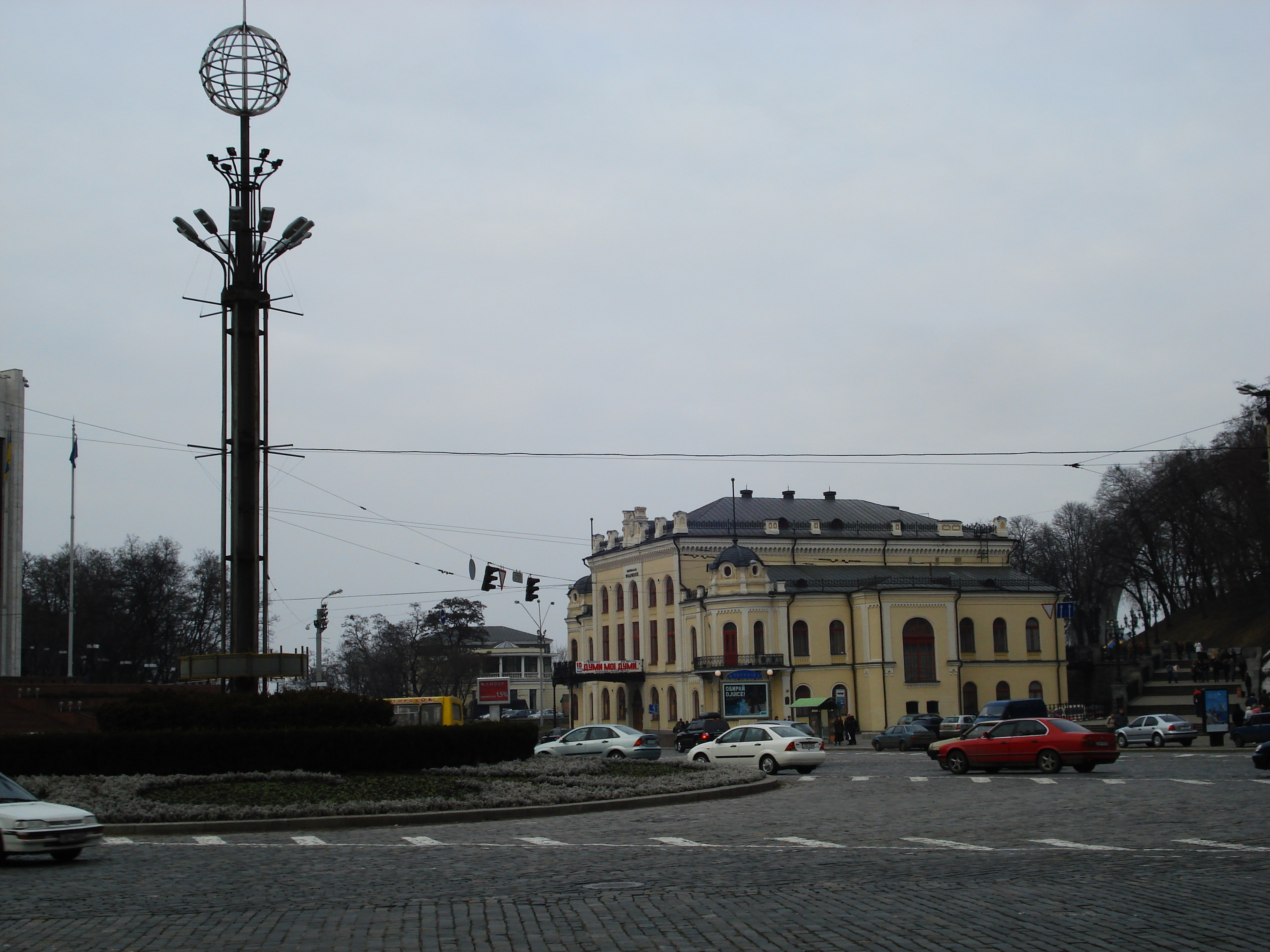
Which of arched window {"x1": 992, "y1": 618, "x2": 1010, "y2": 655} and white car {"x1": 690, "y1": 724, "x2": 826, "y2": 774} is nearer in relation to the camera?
white car {"x1": 690, "y1": 724, "x2": 826, "y2": 774}

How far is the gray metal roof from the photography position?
252 ft

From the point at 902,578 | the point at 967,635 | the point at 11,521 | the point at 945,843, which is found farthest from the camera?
the point at 967,635

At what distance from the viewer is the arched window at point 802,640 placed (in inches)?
2990

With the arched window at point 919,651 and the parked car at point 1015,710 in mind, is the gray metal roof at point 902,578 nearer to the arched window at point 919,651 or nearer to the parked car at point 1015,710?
the arched window at point 919,651

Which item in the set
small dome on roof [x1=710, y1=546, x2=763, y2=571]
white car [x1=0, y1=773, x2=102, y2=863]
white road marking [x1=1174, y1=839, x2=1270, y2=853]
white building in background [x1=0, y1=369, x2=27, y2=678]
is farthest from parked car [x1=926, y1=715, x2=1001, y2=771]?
white building in background [x1=0, y1=369, x2=27, y2=678]

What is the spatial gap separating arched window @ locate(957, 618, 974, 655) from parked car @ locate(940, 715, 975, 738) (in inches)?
904

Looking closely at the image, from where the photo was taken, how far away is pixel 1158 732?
146 feet

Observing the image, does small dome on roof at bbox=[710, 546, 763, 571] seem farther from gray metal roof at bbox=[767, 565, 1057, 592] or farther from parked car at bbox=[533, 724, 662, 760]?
parked car at bbox=[533, 724, 662, 760]

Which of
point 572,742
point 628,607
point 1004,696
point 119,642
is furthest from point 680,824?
point 119,642

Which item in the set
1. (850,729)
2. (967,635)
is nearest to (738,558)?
(967,635)

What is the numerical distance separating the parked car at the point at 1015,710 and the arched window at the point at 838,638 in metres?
23.6

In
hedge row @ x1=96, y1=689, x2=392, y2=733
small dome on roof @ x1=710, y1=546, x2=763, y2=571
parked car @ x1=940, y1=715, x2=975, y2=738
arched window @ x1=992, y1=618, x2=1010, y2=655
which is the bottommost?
parked car @ x1=940, y1=715, x2=975, y2=738

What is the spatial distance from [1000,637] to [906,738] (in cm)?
3062

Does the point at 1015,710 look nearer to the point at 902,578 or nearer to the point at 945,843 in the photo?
the point at 902,578
